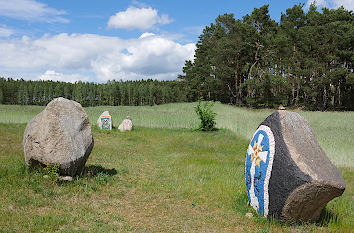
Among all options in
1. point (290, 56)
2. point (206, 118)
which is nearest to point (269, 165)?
point (206, 118)

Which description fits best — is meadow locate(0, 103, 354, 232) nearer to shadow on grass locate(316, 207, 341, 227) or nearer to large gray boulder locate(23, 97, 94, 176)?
shadow on grass locate(316, 207, 341, 227)

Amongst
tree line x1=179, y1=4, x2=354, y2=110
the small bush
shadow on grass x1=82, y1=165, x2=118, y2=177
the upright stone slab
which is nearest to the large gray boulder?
shadow on grass x1=82, y1=165, x2=118, y2=177

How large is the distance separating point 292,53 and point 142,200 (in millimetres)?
43355

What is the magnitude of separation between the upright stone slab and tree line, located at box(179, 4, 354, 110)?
3158 centimetres

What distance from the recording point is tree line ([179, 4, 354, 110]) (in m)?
37.3

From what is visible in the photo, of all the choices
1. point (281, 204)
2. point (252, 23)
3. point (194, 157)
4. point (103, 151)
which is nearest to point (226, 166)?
point (194, 157)

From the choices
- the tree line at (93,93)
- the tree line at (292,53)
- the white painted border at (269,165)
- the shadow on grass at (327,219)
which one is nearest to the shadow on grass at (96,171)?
the white painted border at (269,165)

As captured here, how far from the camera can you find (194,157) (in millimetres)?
12219

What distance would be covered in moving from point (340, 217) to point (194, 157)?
6.92m

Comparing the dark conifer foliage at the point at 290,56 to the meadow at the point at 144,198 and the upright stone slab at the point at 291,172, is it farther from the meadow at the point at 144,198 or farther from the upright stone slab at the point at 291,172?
the upright stone slab at the point at 291,172

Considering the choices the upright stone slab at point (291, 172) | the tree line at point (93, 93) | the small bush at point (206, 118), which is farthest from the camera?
the tree line at point (93, 93)

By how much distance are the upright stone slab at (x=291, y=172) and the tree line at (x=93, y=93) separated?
230 ft

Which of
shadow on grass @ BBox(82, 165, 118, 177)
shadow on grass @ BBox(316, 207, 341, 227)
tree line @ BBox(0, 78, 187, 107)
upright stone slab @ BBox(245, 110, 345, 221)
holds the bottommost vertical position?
shadow on grass @ BBox(316, 207, 341, 227)

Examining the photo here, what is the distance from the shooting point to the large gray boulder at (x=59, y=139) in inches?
293
